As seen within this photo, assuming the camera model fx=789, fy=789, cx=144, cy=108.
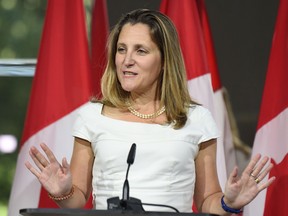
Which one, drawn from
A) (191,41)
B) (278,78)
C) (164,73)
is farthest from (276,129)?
(164,73)

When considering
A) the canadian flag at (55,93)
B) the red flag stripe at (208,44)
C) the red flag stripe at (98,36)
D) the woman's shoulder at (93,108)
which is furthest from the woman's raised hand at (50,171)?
the red flag stripe at (208,44)

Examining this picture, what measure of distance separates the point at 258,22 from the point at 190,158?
1802 mm

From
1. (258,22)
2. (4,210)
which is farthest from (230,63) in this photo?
(4,210)

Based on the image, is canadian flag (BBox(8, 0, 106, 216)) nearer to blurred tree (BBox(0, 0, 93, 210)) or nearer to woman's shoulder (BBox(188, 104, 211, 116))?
woman's shoulder (BBox(188, 104, 211, 116))

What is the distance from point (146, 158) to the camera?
2225 millimetres

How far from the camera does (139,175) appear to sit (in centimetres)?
221

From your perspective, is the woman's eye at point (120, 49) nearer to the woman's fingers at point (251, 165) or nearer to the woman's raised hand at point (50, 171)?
the woman's raised hand at point (50, 171)

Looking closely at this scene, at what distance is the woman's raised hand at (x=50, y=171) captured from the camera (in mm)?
2062

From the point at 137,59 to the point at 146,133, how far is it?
0.71 ft

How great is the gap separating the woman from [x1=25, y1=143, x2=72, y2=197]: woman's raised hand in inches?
0.7

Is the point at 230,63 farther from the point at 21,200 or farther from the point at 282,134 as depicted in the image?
the point at 21,200

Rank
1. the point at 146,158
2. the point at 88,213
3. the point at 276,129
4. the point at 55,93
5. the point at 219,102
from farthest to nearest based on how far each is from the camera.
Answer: the point at 219,102 < the point at 55,93 < the point at 276,129 < the point at 146,158 < the point at 88,213

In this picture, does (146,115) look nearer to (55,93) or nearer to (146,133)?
(146,133)

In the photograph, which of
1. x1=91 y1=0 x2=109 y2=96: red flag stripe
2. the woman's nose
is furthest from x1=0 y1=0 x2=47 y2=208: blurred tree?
the woman's nose
